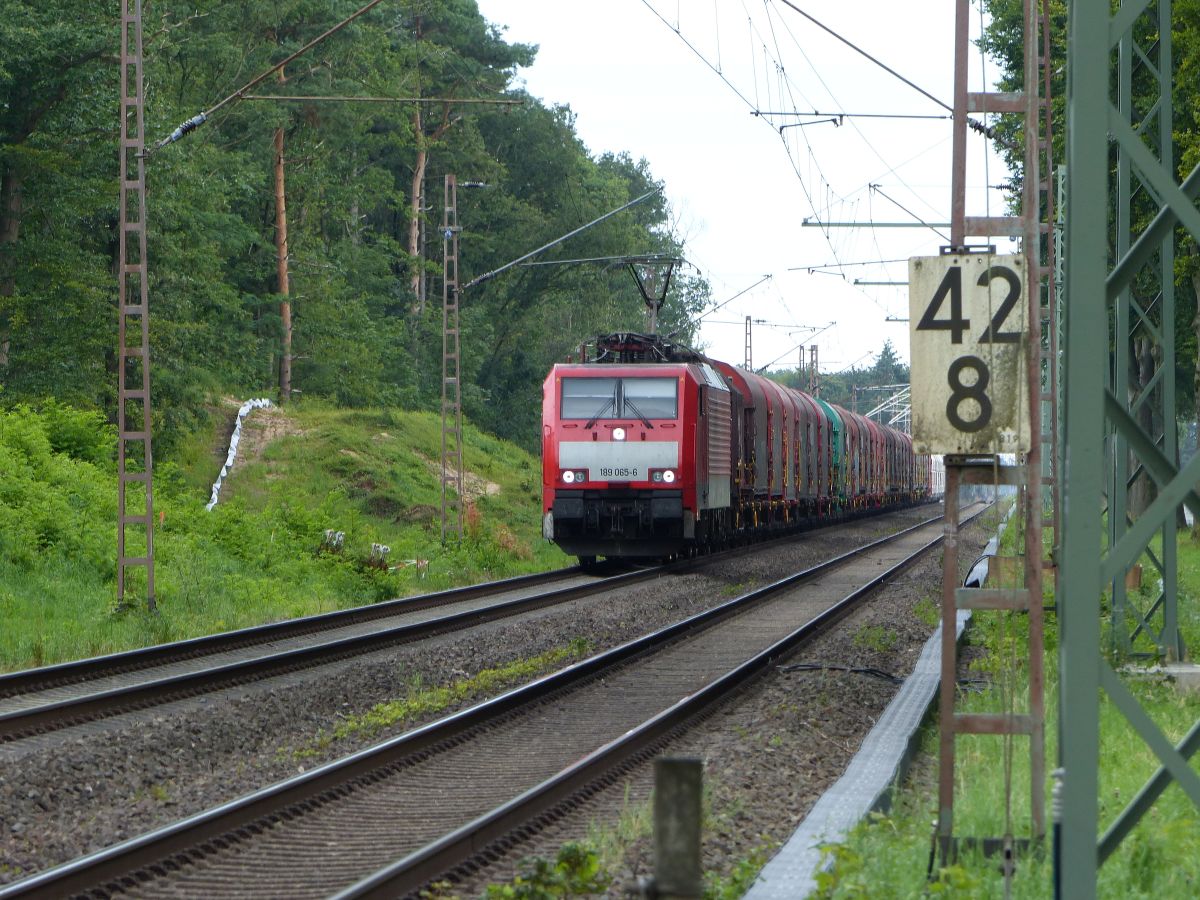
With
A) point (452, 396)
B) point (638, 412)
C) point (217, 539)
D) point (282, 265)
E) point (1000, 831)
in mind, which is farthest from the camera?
point (452, 396)

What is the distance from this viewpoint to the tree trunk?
103ft

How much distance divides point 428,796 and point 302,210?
1737 inches

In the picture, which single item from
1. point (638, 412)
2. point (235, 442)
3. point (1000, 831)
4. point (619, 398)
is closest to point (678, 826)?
point (1000, 831)

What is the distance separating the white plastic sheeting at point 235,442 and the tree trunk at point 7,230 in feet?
16.5

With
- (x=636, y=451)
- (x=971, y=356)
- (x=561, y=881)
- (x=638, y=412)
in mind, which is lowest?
(x=561, y=881)

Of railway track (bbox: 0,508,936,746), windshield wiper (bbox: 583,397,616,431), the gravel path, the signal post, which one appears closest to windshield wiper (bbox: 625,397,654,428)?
windshield wiper (bbox: 583,397,616,431)

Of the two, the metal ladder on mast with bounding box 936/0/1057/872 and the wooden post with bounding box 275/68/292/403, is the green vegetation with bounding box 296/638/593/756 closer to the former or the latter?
the metal ladder on mast with bounding box 936/0/1057/872

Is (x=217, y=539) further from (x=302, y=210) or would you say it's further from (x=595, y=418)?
(x=302, y=210)

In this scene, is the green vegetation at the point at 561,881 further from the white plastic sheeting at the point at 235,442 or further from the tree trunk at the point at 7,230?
the tree trunk at the point at 7,230

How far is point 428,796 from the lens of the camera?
29.1 feet

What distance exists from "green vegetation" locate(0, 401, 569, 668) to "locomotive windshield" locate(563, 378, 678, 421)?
11.1 ft

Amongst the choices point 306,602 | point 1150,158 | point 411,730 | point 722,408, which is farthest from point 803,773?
point 722,408

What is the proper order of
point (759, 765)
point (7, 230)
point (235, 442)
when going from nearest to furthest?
point (759, 765) < point (7, 230) < point (235, 442)

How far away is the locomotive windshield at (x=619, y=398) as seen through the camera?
969 inches
